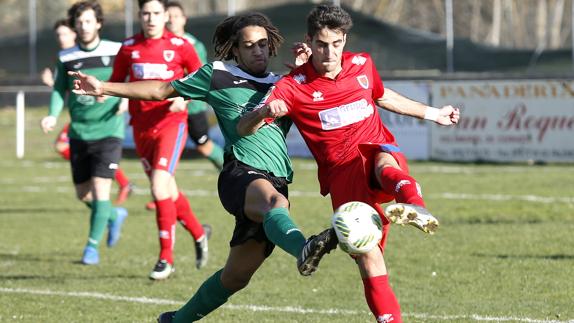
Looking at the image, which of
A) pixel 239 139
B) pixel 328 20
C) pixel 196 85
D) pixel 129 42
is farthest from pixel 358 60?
pixel 129 42

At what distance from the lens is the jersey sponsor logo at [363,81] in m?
6.12

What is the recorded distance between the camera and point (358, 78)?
6129 millimetres

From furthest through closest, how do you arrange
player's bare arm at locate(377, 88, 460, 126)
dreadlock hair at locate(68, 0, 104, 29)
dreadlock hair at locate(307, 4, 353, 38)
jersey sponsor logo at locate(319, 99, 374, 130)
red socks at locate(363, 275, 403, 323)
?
dreadlock hair at locate(68, 0, 104, 29), player's bare arm at locate(377, 88, 460, 126), jersey sponsor logo at locate(319, 99, 374, 130), dreadlock hair at locate(307, 4, 353, 38), red socks at locate(363, 275, 403, 323)

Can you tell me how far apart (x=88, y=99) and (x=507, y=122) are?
1068 cm

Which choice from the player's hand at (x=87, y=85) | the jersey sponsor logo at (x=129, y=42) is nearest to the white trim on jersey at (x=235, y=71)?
the player's hand at (x=87, y=85)

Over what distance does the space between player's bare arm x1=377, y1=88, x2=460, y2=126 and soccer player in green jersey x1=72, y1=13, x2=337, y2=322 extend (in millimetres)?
566

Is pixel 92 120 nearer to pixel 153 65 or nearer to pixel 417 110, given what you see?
pixel 153 65

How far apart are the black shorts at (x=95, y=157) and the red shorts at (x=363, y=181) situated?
14.7 ft

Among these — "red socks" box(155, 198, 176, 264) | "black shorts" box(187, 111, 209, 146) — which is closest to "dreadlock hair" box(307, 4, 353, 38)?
"red socks" box(155, 198, 176, 264)

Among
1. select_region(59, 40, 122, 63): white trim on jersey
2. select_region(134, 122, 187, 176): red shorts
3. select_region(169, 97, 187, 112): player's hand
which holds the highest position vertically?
select_region(59, 40, 122, 63): white trim on jersey

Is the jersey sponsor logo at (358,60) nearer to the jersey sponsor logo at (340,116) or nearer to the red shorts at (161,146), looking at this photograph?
the jersey sponsor logo at (340,116)

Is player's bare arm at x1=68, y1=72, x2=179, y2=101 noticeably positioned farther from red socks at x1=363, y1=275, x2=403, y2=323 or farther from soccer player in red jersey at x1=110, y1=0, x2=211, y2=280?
soccer player in red jersey at x1=110, y1=0, x2=211, y2=280

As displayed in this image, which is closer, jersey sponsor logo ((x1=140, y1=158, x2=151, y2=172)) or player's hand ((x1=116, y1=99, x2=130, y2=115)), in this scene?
jersey sponsor logo ((x1=140, y1=158, x2=151, y2=172))

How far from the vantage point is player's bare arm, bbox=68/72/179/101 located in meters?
6.25
